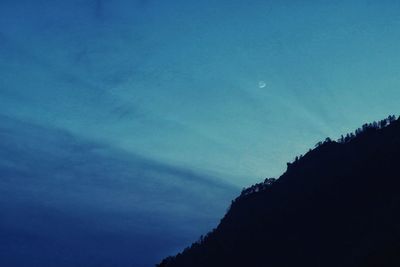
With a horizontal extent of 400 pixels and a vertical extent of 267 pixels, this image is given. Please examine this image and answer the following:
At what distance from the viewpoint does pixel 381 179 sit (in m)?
121

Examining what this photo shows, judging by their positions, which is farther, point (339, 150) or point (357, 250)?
point (339, 150)

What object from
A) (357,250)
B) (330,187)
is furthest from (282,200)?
(357,250)

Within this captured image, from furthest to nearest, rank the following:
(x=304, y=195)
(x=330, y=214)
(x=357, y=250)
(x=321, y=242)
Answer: (x=304, y=195), (x=330, y=214), (x=321, y=242), (x=357, y=250)

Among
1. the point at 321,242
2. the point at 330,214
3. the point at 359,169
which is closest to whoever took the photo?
the point at 321,242

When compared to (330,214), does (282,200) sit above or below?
above

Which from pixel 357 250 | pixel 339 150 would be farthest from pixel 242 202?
pixel 357 250

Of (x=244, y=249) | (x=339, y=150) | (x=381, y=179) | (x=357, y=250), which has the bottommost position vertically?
(x=357, y=250)

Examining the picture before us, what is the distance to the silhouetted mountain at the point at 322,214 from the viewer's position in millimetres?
101075

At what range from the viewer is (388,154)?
417 ft

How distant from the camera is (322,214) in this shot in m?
130

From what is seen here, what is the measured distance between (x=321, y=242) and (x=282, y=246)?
13438mm

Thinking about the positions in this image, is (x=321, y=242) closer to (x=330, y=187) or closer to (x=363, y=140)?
(x=330, y=187)

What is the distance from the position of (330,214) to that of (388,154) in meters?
21.5

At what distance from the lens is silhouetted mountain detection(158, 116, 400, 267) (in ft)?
332
